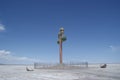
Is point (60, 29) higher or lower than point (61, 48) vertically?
higher

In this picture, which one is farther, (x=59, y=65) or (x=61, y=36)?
(x=61, y=36)

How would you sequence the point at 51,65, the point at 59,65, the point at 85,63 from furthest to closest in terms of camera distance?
the point at 85,63 → the point at 51,65 → the point at 59,65

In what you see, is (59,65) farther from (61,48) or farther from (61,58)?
(61,48)

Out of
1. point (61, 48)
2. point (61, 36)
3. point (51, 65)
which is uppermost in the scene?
point (61, 36)

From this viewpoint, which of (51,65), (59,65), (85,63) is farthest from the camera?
(85,63)

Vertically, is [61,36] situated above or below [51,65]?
above

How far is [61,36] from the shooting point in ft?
131

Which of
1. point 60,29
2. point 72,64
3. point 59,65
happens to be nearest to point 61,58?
point 59,65

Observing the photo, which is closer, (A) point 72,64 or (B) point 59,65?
(B) point 59,65

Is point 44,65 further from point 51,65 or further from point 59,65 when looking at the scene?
point 59,65

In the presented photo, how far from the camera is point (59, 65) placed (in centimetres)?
3738

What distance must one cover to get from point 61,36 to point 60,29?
2032 millimetres

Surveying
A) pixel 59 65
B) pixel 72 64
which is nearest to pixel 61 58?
pixel 59 65

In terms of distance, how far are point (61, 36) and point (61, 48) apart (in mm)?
3397
